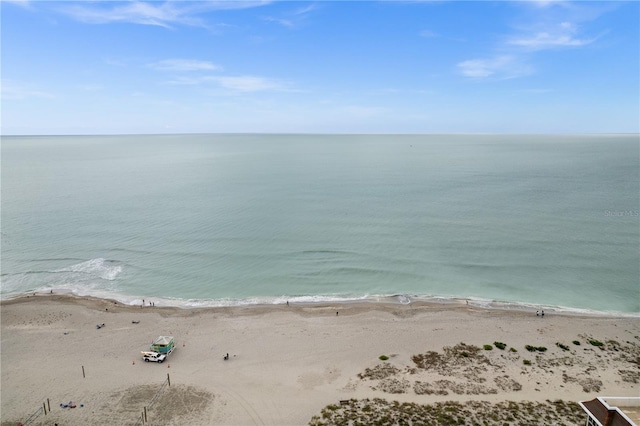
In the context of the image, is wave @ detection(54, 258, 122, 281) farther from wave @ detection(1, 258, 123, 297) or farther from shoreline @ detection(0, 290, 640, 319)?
shoreline @ detection(0, 290, 640, 319)

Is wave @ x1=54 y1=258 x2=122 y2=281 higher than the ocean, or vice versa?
the ocean

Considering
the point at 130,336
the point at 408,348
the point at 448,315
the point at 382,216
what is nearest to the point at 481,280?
the point at 448,315

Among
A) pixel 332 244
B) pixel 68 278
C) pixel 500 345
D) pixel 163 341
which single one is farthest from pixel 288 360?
pixel 68 278

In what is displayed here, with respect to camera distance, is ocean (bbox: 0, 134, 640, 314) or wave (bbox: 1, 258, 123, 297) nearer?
ocean (bbox: 0, 134, 640, 314)

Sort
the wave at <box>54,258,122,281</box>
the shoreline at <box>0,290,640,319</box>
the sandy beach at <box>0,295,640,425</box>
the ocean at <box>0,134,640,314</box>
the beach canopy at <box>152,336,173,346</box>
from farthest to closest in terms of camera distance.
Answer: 1. the wave at <box>54,258,122,281</box>
2. the ocean at <box>0,134,640,314</box>
3. the shoreline at <box>0,290,640,319</box>
4. the beach canopy at <box>152,336,173,346</box>
5. the sandy beach at <box>0,295,640,425</box>

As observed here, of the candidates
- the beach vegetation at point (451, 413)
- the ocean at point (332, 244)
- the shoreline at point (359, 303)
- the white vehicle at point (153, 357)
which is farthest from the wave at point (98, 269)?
the beach vegetation at point (451, 413)

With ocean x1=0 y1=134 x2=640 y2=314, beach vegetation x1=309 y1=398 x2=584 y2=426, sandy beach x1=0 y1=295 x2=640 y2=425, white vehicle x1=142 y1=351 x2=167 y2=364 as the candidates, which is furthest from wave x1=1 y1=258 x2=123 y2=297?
beach vegetation x1=309 y1=398 x2=584 y2=426

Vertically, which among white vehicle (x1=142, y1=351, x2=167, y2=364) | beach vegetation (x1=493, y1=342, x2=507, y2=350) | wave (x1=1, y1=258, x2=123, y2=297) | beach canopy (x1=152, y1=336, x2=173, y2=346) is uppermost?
beach vegetation (x1=493, y1=342, x2=507, y2=350)

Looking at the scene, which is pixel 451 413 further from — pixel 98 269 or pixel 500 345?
pixel 98 269

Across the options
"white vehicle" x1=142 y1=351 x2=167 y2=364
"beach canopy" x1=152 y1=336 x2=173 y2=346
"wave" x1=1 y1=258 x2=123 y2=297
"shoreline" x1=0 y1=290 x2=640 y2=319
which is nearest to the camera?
"white vehicle" x1=142 y1=351 x2=167 y2=364
